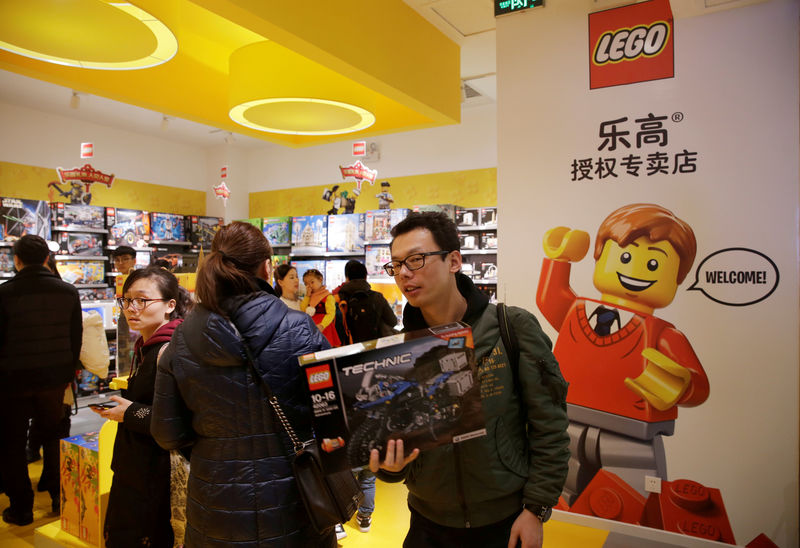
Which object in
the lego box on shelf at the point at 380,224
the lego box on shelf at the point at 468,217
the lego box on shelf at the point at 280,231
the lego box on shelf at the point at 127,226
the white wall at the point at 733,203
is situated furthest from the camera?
the lego box on shelf at the point at 280,231

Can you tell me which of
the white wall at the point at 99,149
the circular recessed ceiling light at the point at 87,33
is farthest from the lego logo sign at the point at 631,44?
the white wall at the point at 99,149

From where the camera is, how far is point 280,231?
8.43 metres

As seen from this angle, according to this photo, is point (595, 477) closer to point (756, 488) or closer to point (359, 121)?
point (756, 488)

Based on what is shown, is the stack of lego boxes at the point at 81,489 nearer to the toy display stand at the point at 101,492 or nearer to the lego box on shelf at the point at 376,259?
the toy display stand at the point at 101,492

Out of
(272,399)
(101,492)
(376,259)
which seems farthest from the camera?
(376,259)

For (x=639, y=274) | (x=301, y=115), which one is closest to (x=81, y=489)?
(x=301, y=115)

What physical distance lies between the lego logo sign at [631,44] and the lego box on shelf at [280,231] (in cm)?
584

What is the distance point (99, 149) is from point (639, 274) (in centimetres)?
860

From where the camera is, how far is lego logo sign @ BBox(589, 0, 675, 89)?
310 centimetres

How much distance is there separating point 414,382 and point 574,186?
248 cm

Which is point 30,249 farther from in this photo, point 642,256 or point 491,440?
point 642,256

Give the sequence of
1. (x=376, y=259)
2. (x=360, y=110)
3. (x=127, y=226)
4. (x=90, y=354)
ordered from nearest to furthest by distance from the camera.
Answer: (x=360, y=110) < (x=90, y=354) < (x=376, y=259) < (x=127, y=226)

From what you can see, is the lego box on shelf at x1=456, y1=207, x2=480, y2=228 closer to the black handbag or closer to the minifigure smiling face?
the minifigure smiling face

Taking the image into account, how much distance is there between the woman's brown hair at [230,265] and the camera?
1.68 metres
